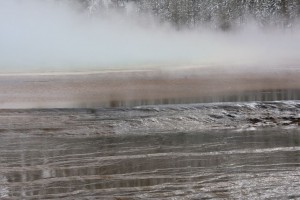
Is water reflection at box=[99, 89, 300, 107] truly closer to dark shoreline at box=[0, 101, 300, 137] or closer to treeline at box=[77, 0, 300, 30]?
dark shoreline at box=[0, 101, 300, 137]

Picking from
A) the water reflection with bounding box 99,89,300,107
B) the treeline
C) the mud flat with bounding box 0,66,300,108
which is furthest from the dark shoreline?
the treeline

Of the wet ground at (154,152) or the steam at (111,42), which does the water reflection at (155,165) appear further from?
the steam at (111,42)

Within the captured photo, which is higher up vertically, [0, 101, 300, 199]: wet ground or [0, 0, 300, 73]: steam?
[0, 0, 300, 73]: steam

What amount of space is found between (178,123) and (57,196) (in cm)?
389

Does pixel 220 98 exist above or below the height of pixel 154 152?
above

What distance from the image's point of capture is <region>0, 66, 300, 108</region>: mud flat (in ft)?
38.2

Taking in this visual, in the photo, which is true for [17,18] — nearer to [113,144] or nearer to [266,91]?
[266,91]

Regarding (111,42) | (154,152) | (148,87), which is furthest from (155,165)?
(111,42)

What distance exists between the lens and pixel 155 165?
18.9 feet

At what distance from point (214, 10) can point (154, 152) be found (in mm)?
47005

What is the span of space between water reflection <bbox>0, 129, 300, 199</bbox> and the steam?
1535 cm

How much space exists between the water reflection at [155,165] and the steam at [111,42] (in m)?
15.4

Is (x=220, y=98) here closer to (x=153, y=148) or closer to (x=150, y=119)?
(x=150, y=119)

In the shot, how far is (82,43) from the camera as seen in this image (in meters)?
37.0
